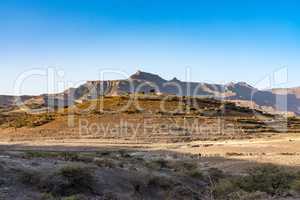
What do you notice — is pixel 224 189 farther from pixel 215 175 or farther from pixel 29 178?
pixel 29 178

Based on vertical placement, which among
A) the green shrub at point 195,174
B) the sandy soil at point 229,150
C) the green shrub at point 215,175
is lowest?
the sandy soil at point 229,150

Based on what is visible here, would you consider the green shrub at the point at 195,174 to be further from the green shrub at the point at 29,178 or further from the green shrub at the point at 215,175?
the green shrub at the point at 29,178

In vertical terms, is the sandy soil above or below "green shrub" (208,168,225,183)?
below

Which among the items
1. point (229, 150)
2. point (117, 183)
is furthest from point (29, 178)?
point (229, 150)

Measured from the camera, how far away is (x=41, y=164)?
59.6 feet

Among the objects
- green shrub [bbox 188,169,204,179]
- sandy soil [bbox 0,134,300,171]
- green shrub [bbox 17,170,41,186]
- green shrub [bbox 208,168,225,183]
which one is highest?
green shrub [bbox 17,170,41,186]

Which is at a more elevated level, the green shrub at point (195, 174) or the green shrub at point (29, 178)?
the green shrub at point (29, 178)

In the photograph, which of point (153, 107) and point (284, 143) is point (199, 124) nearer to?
point (153, 107)

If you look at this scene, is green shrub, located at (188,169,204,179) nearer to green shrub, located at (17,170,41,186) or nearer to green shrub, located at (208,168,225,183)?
green shrub, located at (208,168,225,183)

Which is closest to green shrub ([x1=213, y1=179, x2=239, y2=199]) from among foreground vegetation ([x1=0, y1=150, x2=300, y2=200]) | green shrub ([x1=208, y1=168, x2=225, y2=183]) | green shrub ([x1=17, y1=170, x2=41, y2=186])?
foreground vegetation ([x1=0, y1=150, x2=300, y2=200])

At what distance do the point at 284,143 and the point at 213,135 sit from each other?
1460cm

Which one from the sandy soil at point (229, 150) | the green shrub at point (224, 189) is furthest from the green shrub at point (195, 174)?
the sandy soil at point (229, 150)

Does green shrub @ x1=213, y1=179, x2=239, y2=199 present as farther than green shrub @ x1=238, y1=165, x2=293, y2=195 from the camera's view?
No

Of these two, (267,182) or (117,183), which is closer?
(117,183)
